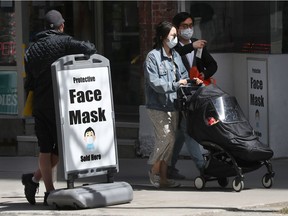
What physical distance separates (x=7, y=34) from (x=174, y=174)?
4391 mm

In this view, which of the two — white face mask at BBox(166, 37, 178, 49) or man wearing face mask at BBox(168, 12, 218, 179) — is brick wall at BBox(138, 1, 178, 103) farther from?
white face mask at BBox(166, 37, 178, 49)

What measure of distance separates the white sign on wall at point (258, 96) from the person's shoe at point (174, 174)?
1788 millimetres

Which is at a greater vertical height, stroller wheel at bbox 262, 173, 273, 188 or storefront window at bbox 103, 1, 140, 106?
storefront window at bbox 103, 1, 140, 106

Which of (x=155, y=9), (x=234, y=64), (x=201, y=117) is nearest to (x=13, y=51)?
(x=155, y=9)

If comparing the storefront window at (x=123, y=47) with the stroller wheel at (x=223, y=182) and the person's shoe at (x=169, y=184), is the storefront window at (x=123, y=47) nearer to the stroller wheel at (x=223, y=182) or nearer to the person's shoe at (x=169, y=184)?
the person's shoe at (x=169, y=184)

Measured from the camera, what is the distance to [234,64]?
13.4m

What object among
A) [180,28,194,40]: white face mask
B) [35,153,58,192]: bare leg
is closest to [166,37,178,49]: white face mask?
[180,28,194,40]: white face mask

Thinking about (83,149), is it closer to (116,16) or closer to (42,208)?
(42,208)

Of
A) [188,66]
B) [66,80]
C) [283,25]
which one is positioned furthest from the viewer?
[283,25]

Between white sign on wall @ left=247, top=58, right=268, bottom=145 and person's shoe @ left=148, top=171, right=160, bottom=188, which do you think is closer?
person's shoe @ left=148, top=171, right=160, bottom=188

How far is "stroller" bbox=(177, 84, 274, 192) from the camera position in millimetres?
10242

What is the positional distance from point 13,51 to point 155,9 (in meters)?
2.48

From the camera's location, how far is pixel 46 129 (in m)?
9.76

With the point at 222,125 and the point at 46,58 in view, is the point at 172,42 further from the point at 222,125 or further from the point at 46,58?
the point at 46,58
